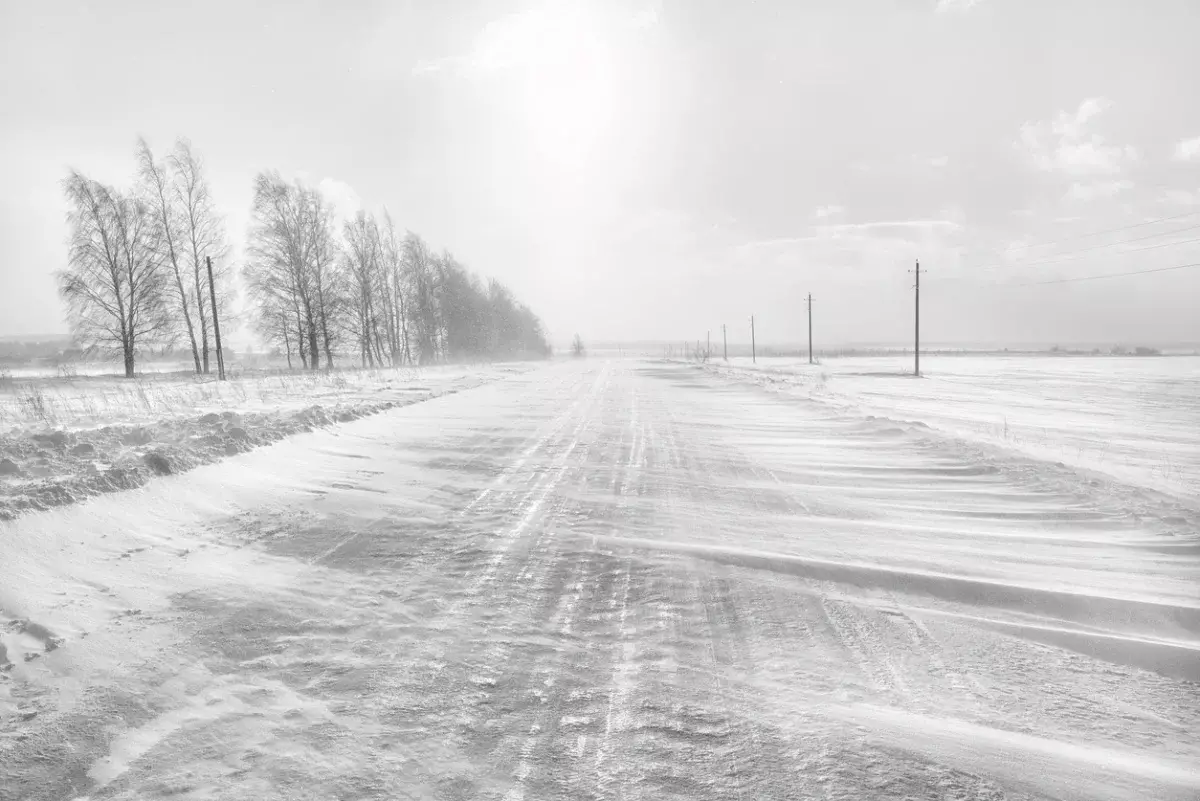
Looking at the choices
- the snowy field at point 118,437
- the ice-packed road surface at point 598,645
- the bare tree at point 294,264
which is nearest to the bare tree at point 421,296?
the bare tree at point 294,264

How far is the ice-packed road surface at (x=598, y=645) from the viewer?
1.94 m

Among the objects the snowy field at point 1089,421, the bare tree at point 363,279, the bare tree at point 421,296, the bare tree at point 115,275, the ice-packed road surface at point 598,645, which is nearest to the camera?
the ice-packed road surface at point 598,645

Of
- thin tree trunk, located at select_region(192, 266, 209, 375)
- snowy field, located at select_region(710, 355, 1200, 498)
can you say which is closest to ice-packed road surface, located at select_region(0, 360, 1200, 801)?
snowy field, located at select_region(710, 355, 1200, 498)

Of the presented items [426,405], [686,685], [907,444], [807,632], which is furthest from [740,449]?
[426,405]

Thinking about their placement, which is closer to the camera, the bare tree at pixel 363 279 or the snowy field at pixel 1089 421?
the snowy field at pixel 1089 421

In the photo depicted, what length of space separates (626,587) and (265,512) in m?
3.42

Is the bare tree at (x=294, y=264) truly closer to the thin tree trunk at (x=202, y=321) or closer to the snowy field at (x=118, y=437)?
the thin tree trunk at (x=202, y=321)

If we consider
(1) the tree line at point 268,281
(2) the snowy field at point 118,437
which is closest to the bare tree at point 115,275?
(1) the tree line at point 268,281

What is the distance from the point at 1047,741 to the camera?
208 cm

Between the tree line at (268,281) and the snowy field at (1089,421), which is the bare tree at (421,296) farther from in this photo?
the snowy field at (1089,421)

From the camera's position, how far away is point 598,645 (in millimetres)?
2766

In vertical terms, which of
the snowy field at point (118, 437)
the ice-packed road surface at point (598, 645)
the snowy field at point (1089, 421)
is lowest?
the snowy field at point (1089, 421)

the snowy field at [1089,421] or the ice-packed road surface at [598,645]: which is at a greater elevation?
the ice-packed road surface at [598,645]

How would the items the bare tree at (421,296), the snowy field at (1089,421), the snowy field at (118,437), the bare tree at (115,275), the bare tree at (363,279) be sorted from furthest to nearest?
1. the bare tree at (421,296)
2. the bare tree at (363,279)
3. the bare tree at (115,275)
4. the snowy field at (1089,421)
5. the snowy field at (118,437)
